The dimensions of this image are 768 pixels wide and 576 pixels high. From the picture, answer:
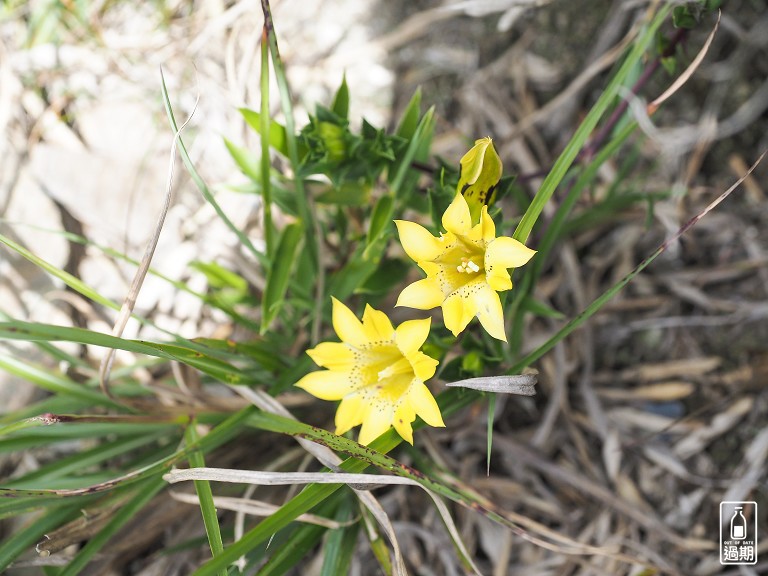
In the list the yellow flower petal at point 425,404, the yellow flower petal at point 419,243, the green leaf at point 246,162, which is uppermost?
the green leaf at point 246,162

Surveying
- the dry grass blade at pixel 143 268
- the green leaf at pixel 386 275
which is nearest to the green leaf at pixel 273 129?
the dry grass blade at pixel 143 268

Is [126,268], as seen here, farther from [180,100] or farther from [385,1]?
[385,1]

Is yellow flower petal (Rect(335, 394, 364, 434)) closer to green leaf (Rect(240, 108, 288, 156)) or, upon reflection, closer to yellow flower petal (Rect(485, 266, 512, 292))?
yellow flower petal (Rect(485, 266, 512, 292))

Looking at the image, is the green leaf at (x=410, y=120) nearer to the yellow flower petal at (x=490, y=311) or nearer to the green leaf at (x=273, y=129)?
the green leaf at (x=273, y=129)

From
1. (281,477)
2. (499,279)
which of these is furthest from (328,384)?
(499,279)

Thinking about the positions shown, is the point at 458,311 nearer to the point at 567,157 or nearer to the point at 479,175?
the point at 479,175

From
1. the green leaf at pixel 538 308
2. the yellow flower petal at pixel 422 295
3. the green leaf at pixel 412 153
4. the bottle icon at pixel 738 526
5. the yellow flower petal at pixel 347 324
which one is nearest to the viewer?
the yellow flower petal at pixel 422 295

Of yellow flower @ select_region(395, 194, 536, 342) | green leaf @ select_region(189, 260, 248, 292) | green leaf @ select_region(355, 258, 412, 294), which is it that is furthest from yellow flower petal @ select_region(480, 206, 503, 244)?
green leaf @ select_region(189, 260, 248, 292)
